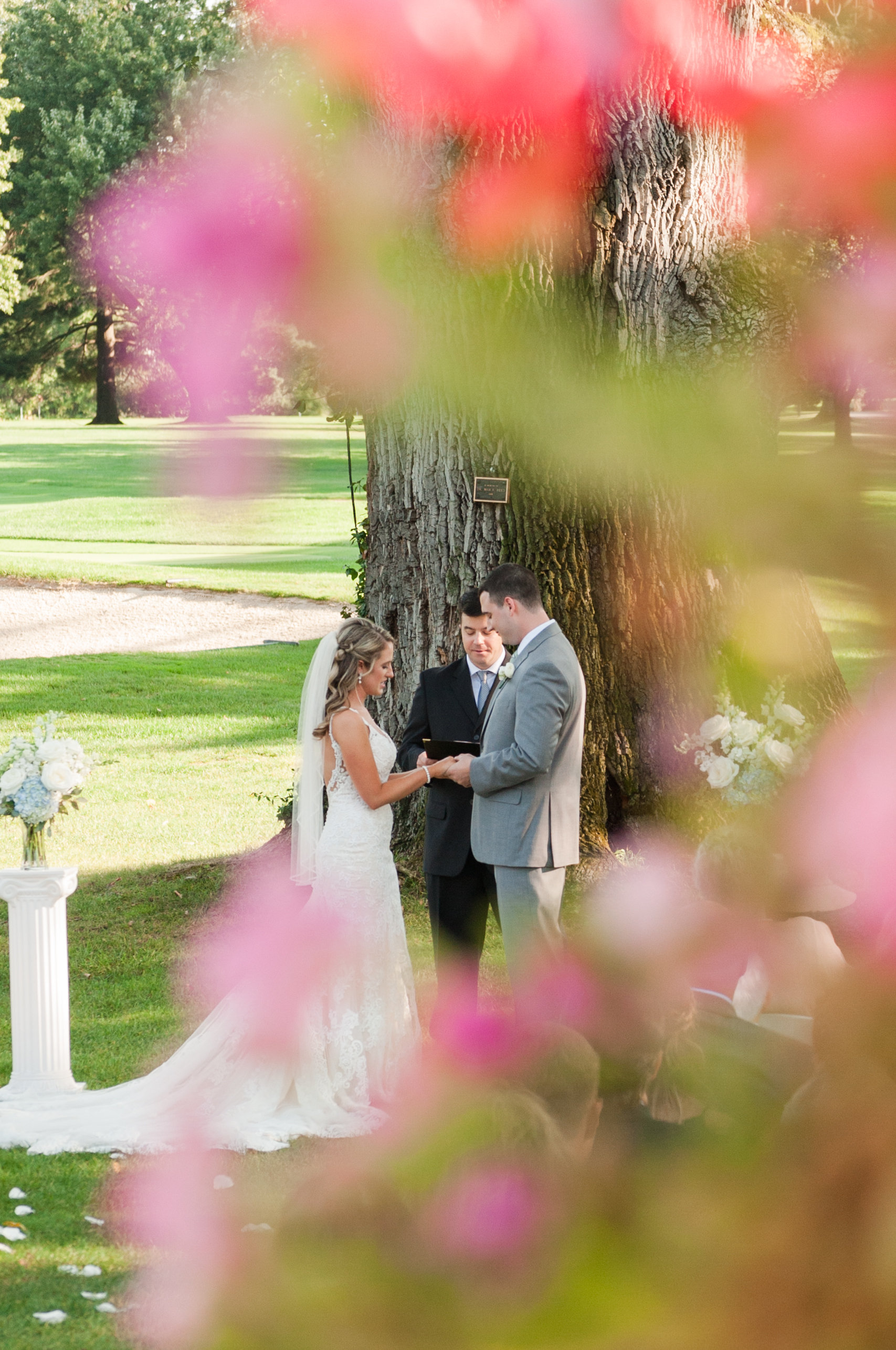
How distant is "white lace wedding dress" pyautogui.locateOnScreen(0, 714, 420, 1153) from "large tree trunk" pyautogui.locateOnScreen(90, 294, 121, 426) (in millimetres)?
4224

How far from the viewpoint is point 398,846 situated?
717 cm

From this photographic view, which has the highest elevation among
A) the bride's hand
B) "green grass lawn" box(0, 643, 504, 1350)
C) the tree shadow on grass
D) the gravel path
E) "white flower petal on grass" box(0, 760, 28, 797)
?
the bride's hand

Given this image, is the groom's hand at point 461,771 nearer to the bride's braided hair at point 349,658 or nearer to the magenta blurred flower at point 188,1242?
the bride's braided hair at point 349,658

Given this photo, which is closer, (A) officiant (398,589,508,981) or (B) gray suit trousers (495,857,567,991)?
(B) gray suit trousers (495,857,567,991)

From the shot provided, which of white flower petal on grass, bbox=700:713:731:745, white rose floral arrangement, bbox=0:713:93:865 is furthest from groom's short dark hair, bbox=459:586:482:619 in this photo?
white flower petal on grass, bbox=700:713:731:745

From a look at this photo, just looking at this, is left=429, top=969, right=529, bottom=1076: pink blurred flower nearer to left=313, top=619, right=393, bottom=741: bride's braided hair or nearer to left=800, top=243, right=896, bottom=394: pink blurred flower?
left=800, top=243, right=896, bottom=394: pink blurred flower

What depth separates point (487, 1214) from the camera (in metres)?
0.41

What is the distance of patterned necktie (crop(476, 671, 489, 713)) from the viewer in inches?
214

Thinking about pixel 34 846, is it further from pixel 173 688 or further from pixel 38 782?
pixel 173 688

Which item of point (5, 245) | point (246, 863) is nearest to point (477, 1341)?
point (5, 245)

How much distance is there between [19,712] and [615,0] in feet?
43.0

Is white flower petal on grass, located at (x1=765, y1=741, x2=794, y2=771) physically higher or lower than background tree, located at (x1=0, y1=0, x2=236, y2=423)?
lower

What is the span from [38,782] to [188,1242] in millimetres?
5161

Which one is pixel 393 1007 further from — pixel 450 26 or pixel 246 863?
pixel 450 26
